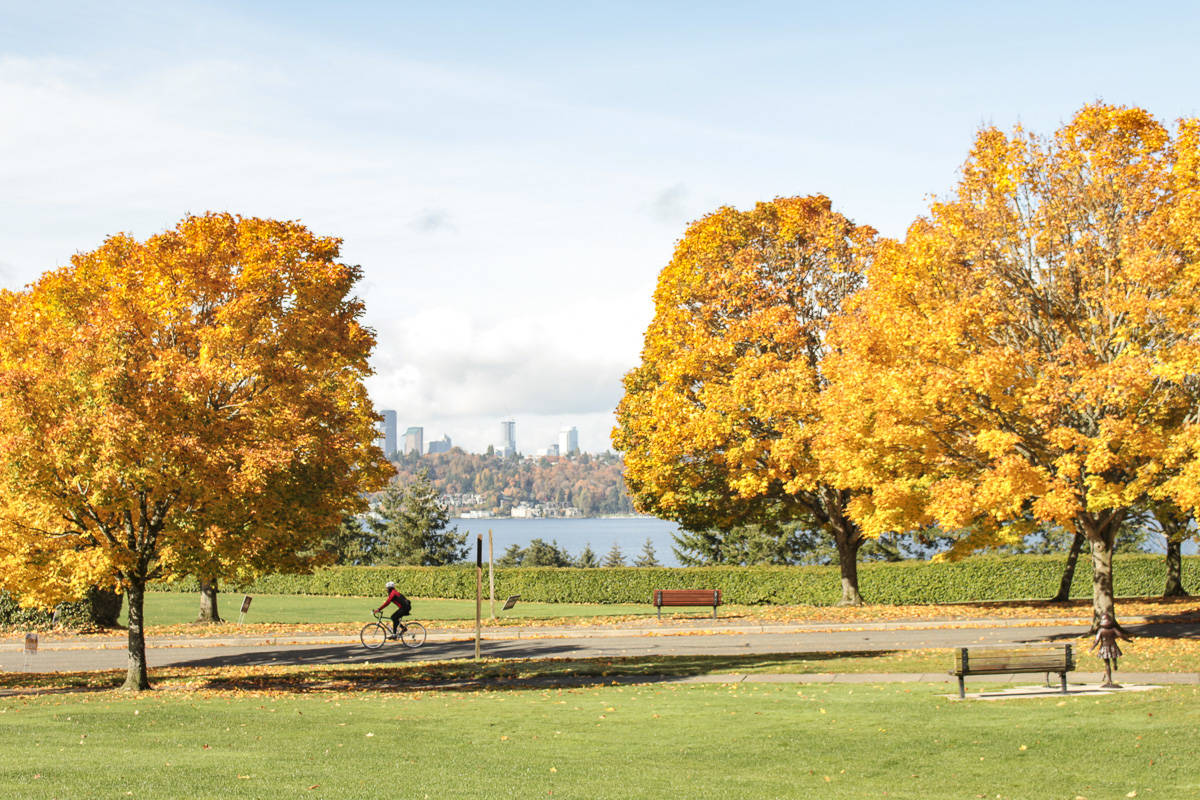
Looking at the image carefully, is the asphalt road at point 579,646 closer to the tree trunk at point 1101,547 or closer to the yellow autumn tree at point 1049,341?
the tree trunk at point 1101,547

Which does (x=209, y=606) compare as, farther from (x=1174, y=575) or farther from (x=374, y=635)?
(x=1174, y=575)

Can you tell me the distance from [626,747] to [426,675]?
10.4 m

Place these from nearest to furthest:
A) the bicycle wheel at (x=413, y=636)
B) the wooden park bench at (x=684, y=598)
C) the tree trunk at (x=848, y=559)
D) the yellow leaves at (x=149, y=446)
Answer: the yellow leaves at (x=149, y=446) < the bicycle wheel at (x=413, y=636) < the wooden park bench at (x=684, y=598) < the tree trunk at (x=848, y=559)

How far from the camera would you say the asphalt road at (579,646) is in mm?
24531

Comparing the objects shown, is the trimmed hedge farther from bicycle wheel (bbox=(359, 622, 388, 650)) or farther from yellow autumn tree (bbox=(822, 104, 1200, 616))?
yellow autumn tree (bbox=(822, 104, 1200, 616))

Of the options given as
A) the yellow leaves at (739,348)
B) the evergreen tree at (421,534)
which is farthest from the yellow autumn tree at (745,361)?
the evergreen tree at (421,534)

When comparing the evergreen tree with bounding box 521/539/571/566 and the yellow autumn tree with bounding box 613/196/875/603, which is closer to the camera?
the yellow autumn tree with bounding box 613/196/875/603

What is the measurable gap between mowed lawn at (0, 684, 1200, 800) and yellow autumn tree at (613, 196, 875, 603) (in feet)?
48.7

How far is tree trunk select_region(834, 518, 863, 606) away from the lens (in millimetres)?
34562

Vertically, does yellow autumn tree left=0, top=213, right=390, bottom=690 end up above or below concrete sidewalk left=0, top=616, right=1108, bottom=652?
above

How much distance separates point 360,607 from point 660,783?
3530 cm

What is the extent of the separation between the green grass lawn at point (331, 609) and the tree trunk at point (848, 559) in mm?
6932

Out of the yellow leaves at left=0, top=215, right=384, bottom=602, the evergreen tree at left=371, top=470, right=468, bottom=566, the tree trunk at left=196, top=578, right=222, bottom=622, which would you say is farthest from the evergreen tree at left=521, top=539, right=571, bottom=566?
the yellow leaves at left=0, top=215, right=384, bottom=602

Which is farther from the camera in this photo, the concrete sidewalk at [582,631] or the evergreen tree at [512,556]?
the evergreen tree at [512,556]
